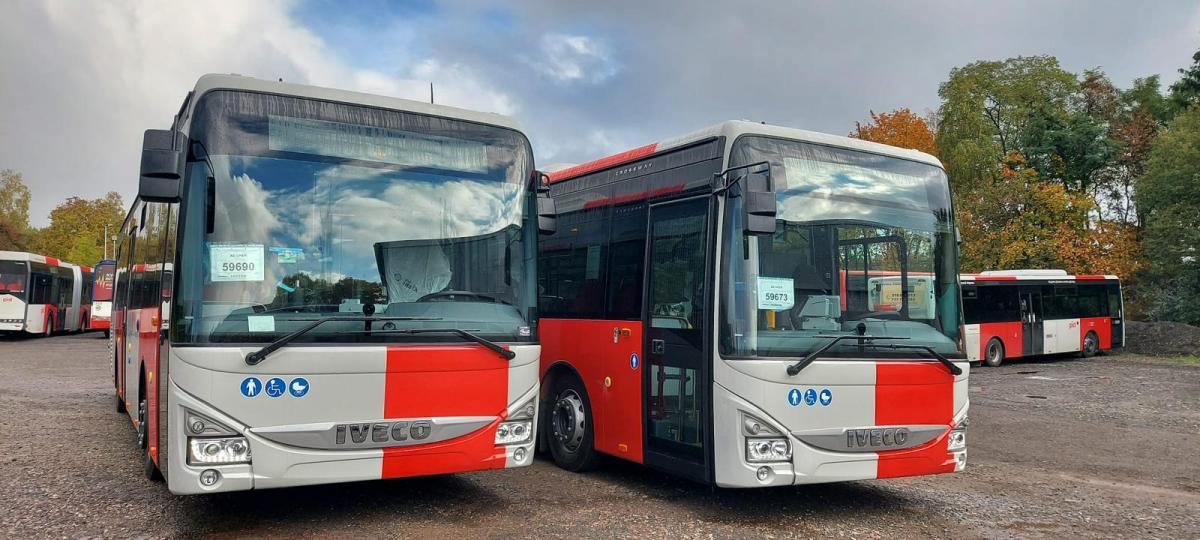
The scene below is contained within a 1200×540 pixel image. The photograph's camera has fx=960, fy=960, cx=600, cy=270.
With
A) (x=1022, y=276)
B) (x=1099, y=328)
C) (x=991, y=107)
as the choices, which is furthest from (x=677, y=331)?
(x=991, y=107)

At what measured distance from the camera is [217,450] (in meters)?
5.95

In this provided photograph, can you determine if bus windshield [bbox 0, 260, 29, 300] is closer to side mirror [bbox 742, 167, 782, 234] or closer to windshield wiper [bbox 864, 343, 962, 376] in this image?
side mirror [bbox 742, 167, 782, 234]

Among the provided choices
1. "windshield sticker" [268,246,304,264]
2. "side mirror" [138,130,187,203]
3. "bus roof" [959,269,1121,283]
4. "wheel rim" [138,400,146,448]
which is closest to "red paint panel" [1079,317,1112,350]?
"bus roof" [959,269,1121,283]

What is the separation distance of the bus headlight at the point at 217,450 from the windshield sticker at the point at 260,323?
0.69m

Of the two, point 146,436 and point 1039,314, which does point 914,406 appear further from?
point 1039,314

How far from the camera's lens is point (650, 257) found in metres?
8.25

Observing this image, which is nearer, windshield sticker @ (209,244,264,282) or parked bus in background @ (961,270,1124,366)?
windshield sticker @ (209,244,264,282)

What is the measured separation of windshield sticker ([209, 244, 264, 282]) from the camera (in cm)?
602

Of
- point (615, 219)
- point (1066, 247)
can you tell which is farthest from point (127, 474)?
point (1066, 247)

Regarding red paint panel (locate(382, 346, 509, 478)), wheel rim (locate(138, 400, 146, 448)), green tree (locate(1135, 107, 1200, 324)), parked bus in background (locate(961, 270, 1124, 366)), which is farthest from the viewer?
green tree (locate(1135, 107, 1200, 324))

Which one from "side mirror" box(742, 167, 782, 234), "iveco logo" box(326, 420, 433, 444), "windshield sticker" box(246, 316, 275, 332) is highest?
"side mirror" box(742, 167, 782, 234)

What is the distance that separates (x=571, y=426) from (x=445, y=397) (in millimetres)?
2787

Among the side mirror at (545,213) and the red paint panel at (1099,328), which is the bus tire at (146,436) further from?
the red paint panel at (1099,328)

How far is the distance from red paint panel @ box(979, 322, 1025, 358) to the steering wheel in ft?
79.6
